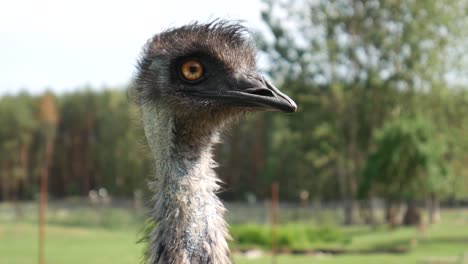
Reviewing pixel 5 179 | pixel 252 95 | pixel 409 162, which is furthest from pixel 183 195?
pixel 5 179

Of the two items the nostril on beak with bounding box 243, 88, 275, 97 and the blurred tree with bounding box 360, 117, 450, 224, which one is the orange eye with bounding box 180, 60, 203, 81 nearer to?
the nostril on beak with bounding box 243, 88, 275, 97

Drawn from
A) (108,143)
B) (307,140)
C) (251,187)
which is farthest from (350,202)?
(108,143)

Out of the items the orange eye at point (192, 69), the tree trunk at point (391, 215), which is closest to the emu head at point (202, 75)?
the orange eye at point (192, 69)

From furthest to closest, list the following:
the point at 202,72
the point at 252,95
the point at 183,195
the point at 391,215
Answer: the point at 391,215, the point at 202,72, the point at 252,95, the point at 183,195

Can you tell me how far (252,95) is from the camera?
101 inches

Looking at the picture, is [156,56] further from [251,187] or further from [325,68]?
[251,187]

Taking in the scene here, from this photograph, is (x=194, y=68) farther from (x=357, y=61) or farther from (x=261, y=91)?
(x=357, y=61)

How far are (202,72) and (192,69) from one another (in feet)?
0.12

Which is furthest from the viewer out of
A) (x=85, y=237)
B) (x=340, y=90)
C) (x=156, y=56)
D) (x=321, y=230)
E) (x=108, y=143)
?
(x=108, y=143)

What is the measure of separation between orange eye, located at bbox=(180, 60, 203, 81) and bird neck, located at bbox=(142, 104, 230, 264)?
0.17m

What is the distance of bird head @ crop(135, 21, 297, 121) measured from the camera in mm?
2643

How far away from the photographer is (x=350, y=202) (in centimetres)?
2827

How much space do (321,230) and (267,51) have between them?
10277 millimetres

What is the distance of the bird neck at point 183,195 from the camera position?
236cm
